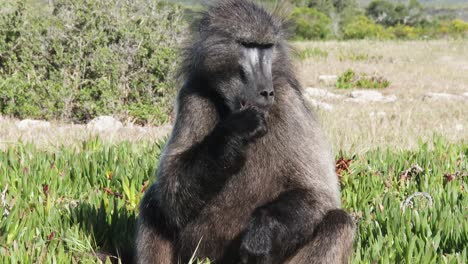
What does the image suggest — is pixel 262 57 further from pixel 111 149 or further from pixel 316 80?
pixel 316 80

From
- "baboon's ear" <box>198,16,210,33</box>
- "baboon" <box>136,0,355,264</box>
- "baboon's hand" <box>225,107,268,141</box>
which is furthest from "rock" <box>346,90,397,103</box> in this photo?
"baboon's hand" <box>225,107,268,141</box>

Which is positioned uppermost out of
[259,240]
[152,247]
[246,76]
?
[246,76]

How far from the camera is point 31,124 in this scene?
745 centimetres

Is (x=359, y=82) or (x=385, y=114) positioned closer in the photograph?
(x=385, y=114)

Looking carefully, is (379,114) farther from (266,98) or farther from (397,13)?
(397,13)

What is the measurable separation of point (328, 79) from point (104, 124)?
7778mm

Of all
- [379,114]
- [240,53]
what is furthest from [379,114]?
[240,53]

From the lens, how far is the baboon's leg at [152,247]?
3.08m

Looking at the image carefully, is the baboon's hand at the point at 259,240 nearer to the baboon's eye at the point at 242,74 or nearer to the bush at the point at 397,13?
the baboon's eye at the point at 242,74

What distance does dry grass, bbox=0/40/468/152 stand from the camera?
638cm

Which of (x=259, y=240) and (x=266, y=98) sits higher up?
(x=266, y=98)

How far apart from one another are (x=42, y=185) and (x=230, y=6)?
1842 mm

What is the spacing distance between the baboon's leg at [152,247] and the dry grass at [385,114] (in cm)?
117

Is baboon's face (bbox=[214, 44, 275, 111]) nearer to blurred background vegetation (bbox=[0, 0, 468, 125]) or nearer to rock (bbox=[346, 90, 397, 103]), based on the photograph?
blurred background vegetation (bbox=[0, 0, 468, 125])
